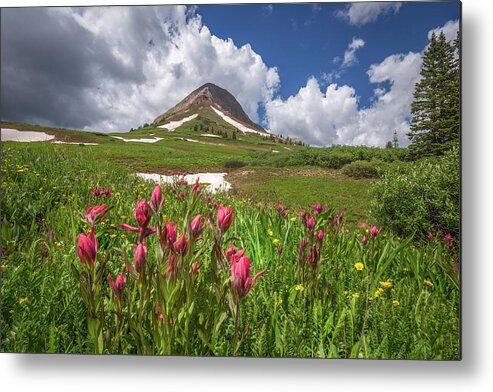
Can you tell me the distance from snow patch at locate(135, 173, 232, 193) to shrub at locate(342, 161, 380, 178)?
27.2 inches

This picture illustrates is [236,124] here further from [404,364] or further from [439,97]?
[404,364]

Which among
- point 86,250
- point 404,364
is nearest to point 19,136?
point 86,250

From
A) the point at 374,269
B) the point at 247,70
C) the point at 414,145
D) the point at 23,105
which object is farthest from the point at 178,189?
the point at 414,145

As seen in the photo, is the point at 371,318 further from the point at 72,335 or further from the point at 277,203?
the point at 72,335

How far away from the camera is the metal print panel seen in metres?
1.71

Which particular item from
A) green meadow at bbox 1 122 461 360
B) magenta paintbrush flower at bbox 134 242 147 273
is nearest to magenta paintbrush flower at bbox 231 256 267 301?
green meadow at bbox 1 122 461 360

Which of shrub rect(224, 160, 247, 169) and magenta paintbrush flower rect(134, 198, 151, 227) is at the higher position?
shrub rect(224, 160, 247, 169)

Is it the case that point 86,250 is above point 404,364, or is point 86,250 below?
above

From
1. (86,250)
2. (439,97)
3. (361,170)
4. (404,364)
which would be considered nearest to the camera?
(86,250)

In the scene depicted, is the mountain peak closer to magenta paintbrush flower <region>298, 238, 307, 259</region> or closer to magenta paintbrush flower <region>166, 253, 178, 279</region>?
magenta paintbrush flower <region>298, 238, 307, 259</region>

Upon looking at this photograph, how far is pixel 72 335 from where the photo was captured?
161 cm

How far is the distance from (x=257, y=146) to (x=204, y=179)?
37 centimetres

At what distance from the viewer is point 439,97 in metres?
1.92

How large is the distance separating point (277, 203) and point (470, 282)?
1.08m
